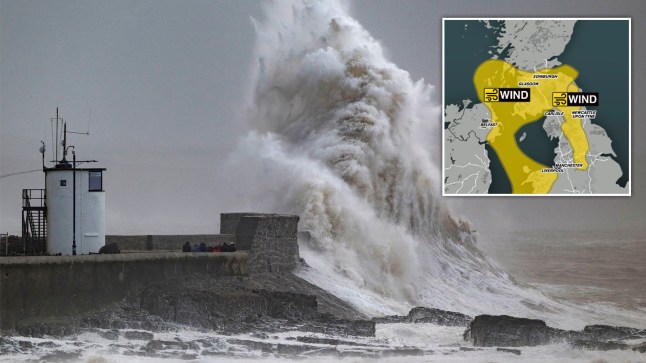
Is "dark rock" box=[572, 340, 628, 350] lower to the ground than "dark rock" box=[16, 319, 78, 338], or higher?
lower

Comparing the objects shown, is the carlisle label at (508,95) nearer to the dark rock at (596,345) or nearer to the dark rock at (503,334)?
the dark rock at (503,334)

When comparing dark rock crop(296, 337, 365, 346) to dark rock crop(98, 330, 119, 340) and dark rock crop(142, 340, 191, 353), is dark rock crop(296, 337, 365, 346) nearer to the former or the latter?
dark rock crop(142, 340, 191, 353)

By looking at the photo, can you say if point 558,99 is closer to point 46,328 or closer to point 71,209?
point 71,209

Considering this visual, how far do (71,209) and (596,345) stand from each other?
7.01 m

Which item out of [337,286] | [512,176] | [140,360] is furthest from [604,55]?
[140,360]

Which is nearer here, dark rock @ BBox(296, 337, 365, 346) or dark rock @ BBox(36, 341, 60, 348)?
dark rock @ BBox(36, 341, 60, 348)

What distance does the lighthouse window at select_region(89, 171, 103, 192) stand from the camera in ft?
58.5

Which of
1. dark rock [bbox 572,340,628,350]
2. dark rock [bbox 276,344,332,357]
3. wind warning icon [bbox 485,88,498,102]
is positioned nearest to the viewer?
dark rock [bbox 276,344,332,357]

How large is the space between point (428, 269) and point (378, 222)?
1.19 metres

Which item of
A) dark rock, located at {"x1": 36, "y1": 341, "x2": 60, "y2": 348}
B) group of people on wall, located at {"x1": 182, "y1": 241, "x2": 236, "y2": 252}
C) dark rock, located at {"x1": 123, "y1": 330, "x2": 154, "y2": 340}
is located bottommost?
dark rock, located at {"x1": 36, "y1": 341, "x2": 60, "y2": 348}

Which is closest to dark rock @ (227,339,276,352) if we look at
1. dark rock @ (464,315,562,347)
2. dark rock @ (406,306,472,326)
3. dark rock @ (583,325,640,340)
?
dark rock @ (464,315,562,347)

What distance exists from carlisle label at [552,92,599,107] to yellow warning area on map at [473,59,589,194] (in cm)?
6

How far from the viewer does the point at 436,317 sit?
1992 centimetres

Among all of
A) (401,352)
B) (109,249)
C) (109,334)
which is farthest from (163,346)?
(401,352)
